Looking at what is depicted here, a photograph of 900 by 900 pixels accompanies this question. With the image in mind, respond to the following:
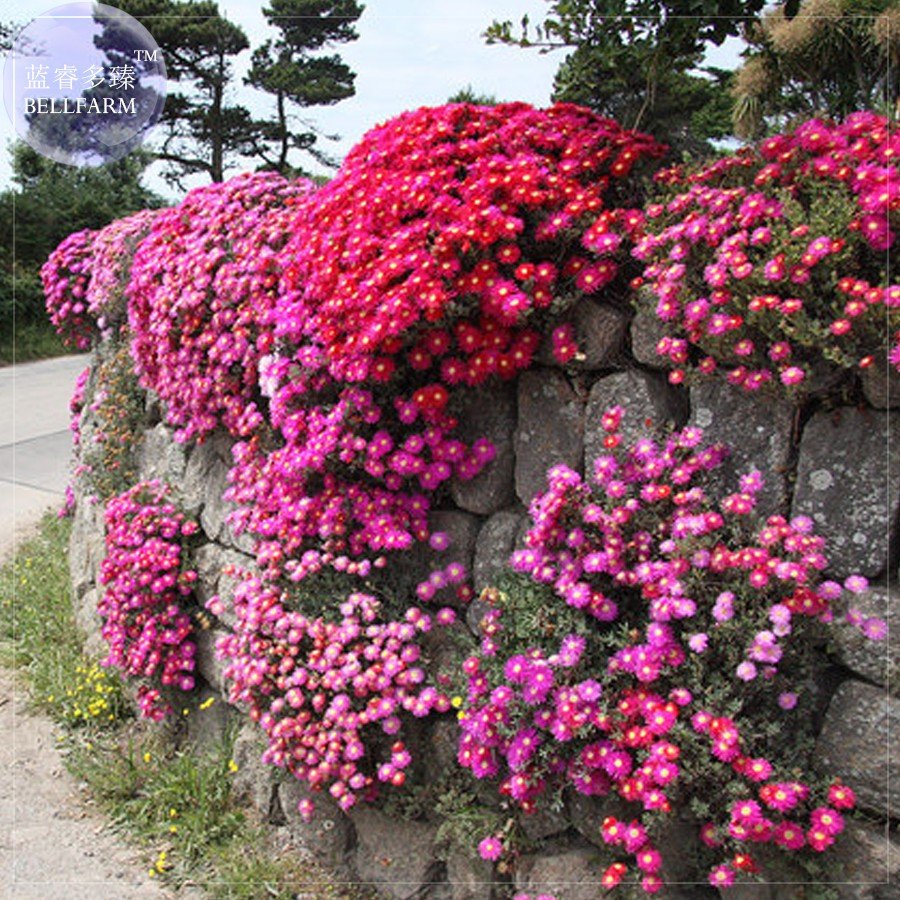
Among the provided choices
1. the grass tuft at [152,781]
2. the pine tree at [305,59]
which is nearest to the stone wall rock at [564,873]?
the grass tuft at [152,781]

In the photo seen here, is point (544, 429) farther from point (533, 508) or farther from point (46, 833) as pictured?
point (46, 833)

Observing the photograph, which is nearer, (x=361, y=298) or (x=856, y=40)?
(x=361, y=298)

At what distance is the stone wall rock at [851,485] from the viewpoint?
1837 mm

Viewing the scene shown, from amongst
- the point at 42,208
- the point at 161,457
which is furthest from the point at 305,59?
the point at 161,457

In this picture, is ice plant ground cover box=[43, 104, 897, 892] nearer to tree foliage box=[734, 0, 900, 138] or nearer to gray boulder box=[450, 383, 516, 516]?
gray boulder box=[450, 383, 516, 516]

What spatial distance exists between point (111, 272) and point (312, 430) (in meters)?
2.31

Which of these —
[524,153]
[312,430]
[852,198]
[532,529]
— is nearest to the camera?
[852,198]

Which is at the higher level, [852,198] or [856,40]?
[856,40]

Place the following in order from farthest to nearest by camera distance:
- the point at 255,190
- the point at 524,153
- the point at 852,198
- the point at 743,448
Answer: the point at 255,190 → the point at 524,153 → the point at 743,448 → the point at 852,198

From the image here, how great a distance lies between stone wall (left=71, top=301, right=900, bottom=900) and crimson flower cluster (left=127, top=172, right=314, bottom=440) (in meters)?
0.58

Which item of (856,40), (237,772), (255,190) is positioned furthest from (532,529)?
(856,40)

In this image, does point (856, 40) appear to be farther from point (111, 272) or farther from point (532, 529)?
point (532, 529)

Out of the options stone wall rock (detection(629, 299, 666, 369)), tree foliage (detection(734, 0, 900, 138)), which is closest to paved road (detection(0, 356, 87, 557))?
stone wall rock (detection(629, 299, 666, 369))

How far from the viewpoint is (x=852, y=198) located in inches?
75.4
